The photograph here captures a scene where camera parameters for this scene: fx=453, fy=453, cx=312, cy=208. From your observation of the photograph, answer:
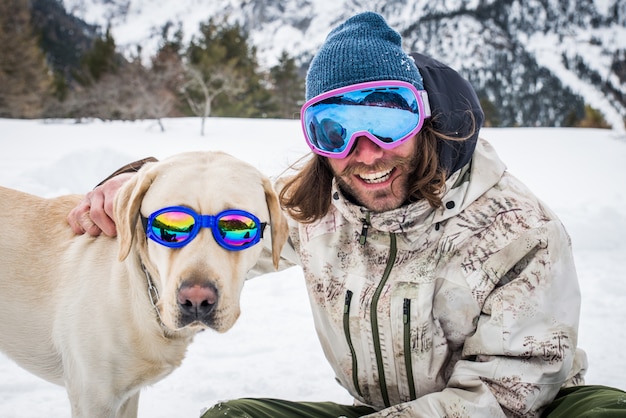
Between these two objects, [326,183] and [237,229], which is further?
[326,183]

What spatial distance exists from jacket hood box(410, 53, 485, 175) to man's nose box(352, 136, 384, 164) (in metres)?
0.27

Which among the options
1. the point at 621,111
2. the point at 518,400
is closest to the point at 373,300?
the point at 518,400

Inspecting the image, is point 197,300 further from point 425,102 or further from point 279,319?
point 279,319

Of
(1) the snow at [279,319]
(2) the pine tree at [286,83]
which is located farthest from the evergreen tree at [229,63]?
(1) the snow at [279,319]

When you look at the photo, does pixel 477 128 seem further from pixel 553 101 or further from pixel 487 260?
pixel 553 101

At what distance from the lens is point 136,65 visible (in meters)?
29.0

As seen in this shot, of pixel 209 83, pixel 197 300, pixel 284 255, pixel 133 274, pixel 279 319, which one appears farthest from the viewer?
pixel 209 83

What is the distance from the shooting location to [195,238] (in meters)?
1.80

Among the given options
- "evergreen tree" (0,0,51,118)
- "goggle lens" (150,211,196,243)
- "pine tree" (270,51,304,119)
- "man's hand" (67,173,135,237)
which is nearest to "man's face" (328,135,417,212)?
"goggle lens" (150,211,196,243)

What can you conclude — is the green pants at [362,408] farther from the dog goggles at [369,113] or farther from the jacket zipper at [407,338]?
the dog goggles at [369,113]

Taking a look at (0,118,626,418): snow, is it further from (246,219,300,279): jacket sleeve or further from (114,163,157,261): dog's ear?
(114,163,157,261): dog's ear

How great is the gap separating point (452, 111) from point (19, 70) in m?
45.1

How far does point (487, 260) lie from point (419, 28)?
135597 millimetres

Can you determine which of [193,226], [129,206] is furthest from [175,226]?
[129,206]
